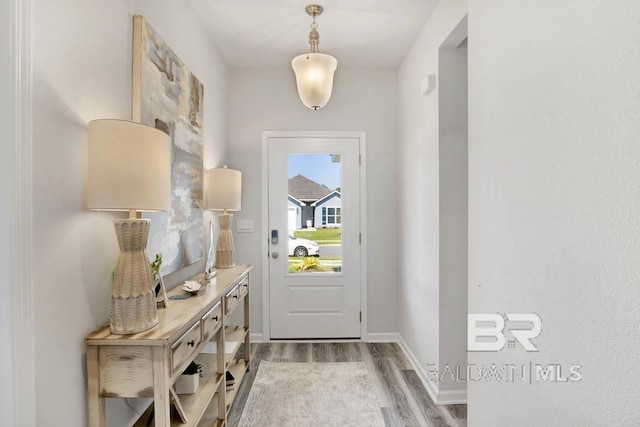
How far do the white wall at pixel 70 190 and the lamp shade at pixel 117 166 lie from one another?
0.29 ft

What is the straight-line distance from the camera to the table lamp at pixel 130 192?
1.17 m

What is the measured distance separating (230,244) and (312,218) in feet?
3.16

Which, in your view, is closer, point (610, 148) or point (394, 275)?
point (610, 148)

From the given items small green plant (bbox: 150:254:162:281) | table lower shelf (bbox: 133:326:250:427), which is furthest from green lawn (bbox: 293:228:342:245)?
small green plant (bbox: 150:254:162:281)

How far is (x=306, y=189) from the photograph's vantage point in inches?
135

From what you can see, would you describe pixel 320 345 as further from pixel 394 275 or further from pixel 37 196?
pixel 37 196

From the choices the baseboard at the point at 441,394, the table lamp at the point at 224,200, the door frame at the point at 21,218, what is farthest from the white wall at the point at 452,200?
the door frame at the point at 21,218

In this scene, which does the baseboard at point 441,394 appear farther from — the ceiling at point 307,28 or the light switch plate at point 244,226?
the ceiling at point 307,28

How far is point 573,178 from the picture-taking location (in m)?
0.88

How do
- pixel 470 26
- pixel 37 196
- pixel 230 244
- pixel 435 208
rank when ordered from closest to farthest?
pixel 37 196 → pixel 470 26 → pixel 435 208 → pixel 230 244

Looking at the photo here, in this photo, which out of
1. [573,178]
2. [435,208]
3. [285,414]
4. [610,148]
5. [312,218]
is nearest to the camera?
[610,148]

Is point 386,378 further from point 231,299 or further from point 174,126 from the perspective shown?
point 174,126

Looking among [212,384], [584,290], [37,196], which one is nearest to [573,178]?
[584,290]

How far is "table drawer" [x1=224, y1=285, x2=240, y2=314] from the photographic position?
2.11 m
